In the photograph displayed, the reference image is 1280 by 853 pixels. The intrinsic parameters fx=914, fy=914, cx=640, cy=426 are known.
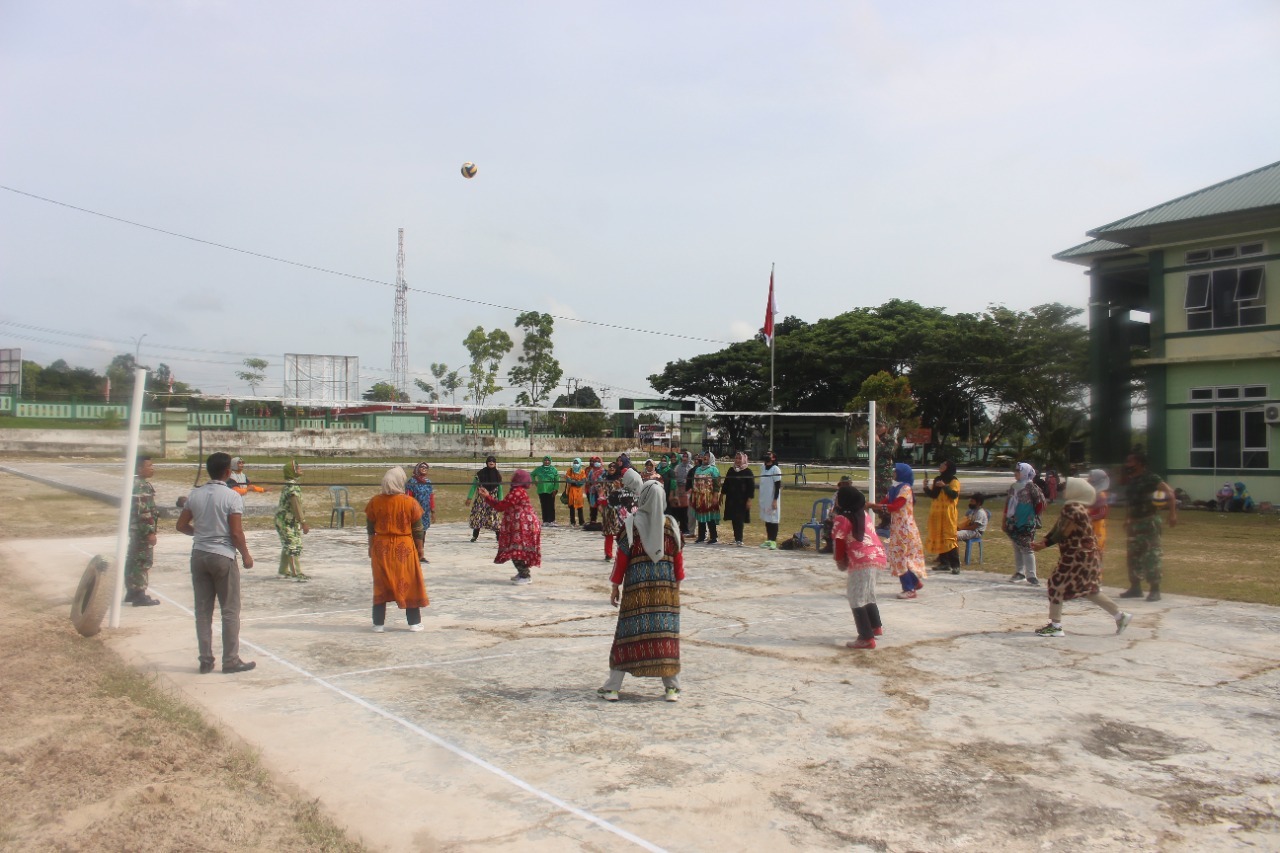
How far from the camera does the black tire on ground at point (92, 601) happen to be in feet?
25.4

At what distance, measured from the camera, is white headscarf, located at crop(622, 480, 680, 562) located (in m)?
6.16

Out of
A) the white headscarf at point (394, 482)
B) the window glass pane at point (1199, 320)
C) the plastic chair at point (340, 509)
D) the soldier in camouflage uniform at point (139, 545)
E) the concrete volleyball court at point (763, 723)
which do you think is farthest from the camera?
the plastic chair at point (340, 509)

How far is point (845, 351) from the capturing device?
53375 millimetres

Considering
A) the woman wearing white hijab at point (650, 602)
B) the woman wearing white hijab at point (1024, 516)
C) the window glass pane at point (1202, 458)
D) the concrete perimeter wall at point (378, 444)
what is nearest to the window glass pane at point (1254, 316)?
the window glass pane at point (1202, 458)

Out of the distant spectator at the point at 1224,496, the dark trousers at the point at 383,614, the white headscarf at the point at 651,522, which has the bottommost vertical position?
the dark trousers at the point at 383,614

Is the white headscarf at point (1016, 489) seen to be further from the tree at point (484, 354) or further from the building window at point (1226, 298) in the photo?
the tree at point (484, 354)

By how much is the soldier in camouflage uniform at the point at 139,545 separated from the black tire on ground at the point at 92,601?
1.43 m

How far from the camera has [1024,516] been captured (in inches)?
449

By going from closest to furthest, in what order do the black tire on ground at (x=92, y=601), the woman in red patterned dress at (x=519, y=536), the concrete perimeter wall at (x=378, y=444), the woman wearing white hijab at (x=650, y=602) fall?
the woman wearing white hijab at (x=650, y=602) → the black tire on ground at (x=92, y=601) → the woman in red patterned dress at (x=519, y=536) → the concrete perimeter wall at (x=378, y=444)

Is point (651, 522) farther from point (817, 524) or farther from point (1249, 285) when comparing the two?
A: point (817, 524)

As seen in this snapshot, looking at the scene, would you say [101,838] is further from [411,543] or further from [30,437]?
[30,437]

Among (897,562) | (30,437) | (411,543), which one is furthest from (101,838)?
(30,437)

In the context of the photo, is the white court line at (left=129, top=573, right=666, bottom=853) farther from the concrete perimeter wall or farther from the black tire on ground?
the concrete perimeter wall

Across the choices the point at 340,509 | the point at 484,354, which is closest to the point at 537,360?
the point at 484,354
